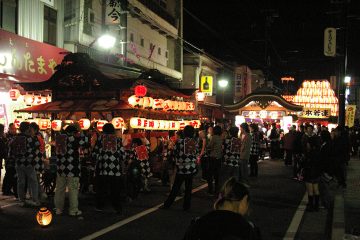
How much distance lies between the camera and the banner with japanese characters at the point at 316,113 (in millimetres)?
34844

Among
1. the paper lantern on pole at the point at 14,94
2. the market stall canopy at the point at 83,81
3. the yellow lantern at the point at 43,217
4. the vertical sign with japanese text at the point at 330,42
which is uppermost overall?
the vertical sign with japanese text at the point at 330,42

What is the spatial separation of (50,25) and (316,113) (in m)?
22.7

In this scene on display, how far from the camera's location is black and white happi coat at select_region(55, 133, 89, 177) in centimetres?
949

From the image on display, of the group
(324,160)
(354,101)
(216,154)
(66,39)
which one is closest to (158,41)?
(66,39)

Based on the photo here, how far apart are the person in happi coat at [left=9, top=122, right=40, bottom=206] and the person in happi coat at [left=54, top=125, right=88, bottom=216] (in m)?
1.09

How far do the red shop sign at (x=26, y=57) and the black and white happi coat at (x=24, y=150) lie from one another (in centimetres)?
589

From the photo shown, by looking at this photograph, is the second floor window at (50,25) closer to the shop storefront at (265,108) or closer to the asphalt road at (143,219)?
the asphalt road at (143,219)

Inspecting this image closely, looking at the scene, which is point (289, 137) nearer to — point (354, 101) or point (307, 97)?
point (307, 97)

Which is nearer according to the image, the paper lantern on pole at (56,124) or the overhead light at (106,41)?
the paper lantern on pole at (56,124)

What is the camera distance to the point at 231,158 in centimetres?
1253

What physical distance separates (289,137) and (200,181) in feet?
20.9

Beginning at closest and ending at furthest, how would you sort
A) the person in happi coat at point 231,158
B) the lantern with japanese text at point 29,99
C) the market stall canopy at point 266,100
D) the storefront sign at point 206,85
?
the person in happi coat at point 231,158 → the lantern with japanese text at point 29,99 → the market stall canopy at point 266,100 → the storefront sign at point 206,85

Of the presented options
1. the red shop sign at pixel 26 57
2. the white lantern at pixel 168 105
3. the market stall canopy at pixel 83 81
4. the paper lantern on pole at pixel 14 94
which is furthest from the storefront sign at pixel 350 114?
the paper lantern on pole at pixel 14 94

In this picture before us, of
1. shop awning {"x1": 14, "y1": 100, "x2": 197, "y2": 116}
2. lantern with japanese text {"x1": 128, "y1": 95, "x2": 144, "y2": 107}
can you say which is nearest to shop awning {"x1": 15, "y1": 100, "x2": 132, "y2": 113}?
shop awning {"x1": 14, "y1": 100, "x2": 197, "y2": 116}
